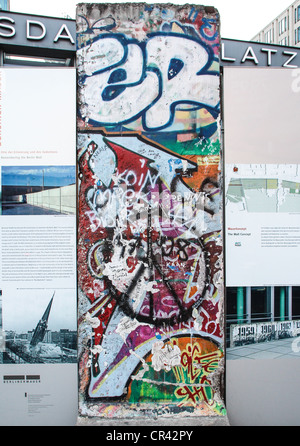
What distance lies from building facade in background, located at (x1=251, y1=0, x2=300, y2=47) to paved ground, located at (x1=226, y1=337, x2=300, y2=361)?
51560 millimetres

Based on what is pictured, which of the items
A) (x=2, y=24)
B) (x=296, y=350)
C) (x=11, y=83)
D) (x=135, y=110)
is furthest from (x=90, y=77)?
(x=2, y=24)

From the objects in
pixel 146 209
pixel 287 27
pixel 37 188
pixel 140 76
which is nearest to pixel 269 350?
pixel 146 209

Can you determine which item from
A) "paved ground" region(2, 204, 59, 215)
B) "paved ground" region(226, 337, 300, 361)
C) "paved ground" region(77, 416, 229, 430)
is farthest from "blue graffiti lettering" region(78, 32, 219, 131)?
"paved ground" region(77, 416, 229, 430)

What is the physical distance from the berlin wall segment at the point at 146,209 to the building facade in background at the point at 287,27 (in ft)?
167

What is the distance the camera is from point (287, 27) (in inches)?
1850

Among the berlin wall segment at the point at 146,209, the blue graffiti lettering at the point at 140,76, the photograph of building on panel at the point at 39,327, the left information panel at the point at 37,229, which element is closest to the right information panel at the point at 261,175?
the berlin wall segment at the point at 146,209

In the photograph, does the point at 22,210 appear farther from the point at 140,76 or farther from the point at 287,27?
the point at 287,27

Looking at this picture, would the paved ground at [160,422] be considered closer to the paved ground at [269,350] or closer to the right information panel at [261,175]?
the paved ground at [269,350]

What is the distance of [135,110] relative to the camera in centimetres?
329

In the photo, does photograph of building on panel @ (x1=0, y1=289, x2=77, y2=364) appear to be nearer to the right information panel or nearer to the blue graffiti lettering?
the right information panel

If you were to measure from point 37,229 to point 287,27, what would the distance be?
5633 cm

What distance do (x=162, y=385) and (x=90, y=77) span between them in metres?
3.21
